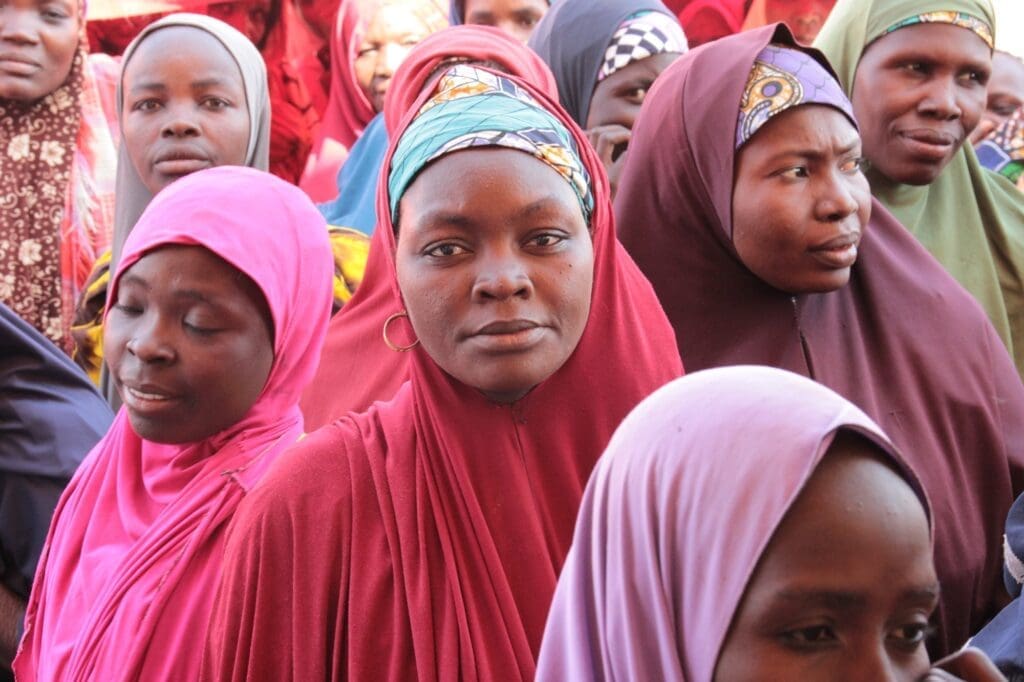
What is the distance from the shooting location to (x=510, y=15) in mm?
5281

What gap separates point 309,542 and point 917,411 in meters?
1.52

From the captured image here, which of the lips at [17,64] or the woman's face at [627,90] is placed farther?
the lips at [17,64]

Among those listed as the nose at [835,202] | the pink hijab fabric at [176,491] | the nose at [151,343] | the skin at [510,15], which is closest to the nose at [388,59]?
the skin at [510,15]

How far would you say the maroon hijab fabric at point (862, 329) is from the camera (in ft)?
10.3

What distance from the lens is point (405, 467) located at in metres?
2.38

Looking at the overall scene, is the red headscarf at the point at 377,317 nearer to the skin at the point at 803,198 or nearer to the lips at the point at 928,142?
the skin at the point at 803,198

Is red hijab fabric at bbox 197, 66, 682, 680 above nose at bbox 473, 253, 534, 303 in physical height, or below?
below

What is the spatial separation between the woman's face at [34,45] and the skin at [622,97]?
203cm

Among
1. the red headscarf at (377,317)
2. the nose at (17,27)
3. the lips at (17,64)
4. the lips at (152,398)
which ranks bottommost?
the lips at (152,398)

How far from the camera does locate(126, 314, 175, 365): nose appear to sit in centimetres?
271

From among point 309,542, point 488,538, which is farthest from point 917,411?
point 309,542

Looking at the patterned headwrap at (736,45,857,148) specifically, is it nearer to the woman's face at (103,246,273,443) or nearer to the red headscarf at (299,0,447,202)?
the woman's face at (103,246,273,443)

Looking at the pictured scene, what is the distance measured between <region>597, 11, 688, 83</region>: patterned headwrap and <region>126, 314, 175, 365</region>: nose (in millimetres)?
2074

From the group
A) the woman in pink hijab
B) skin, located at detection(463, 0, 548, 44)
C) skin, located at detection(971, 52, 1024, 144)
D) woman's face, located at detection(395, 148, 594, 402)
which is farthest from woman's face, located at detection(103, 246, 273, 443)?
skin, located at detection(971, 52, 1024, 144)
